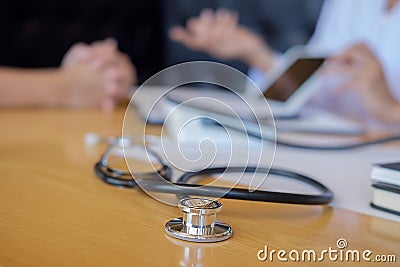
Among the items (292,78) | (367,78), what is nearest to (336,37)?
(367,78)

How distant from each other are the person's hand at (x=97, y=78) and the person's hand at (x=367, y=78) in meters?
0.37

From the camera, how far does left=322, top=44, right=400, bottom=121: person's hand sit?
40.1 inches

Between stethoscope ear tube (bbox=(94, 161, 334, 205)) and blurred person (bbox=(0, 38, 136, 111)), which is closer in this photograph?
stethoscope ear tube (bbox=(94, 161, 334, 205))

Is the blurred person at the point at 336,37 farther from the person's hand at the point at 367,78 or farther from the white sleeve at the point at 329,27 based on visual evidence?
the person's hand at the point at 367,78

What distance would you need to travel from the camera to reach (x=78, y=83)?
1.01m

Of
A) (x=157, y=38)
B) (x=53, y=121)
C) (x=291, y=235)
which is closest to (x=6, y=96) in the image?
(x=53, y=121)

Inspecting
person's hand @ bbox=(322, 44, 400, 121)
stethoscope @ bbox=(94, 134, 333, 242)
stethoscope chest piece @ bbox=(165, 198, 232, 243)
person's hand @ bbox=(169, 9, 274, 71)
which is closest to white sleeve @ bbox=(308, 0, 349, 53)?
person's hand @ bbox=(169, 9, 274, 71)

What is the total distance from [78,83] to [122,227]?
709 millimetres

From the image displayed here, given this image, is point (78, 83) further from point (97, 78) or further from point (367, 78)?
point (367, 78)

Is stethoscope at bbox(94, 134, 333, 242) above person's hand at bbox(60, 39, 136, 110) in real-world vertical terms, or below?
below

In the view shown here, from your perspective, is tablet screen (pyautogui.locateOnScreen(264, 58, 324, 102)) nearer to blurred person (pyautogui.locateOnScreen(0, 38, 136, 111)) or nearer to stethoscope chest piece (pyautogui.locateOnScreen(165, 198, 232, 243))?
blurred person (pyautogui.locateOnScreen(0, 38, 136, 111))

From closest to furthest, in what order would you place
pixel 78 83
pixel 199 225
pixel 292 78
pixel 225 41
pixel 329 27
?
pixel 199 225
pixel 292 78
pixel 78 83
pixel 225 41
pixel 329 27

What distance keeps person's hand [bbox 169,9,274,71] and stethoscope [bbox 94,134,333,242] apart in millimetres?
975

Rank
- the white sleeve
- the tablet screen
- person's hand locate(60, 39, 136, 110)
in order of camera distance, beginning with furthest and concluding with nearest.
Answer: the white sleeve < person's hand locate(60, 39, 136, 110) < the tablet screen
